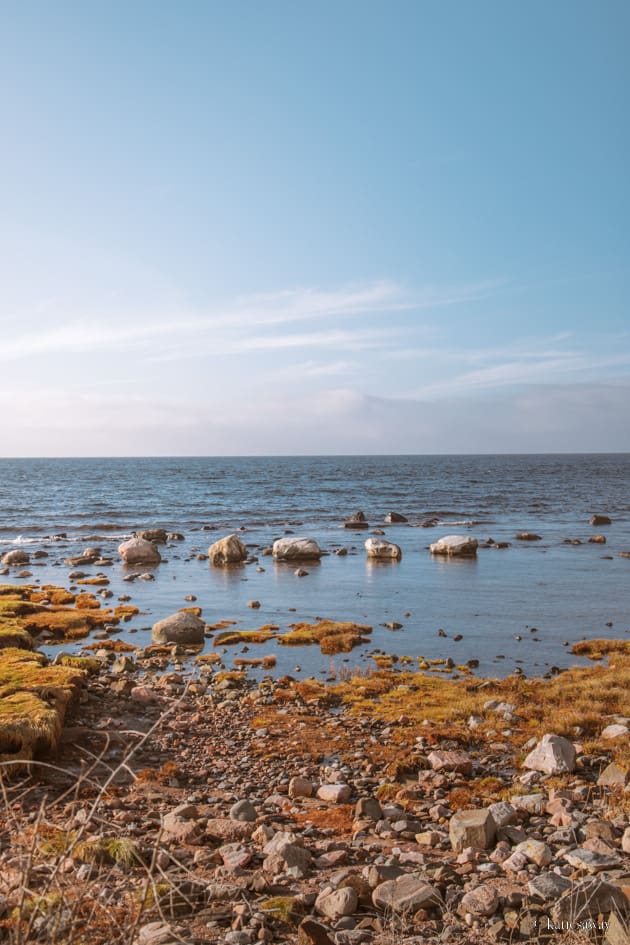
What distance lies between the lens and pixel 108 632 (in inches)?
677

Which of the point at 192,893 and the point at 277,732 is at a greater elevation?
the point at 192,893

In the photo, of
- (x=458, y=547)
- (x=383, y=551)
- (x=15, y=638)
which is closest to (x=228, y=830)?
(x=15, y=638)

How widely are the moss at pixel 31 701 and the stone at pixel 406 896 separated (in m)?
3.93

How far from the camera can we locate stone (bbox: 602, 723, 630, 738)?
9852 millimetres

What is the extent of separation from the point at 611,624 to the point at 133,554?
740 inches

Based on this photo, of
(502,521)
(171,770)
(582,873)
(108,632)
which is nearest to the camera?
(582,873)

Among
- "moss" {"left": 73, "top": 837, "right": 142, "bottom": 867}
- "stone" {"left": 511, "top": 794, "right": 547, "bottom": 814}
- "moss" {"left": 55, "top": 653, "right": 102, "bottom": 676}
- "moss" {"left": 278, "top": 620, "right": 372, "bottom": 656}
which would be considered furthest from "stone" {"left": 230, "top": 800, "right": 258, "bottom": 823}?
"moss" {"left": 278, "top": 620, "right": 372, "bottom": 656}

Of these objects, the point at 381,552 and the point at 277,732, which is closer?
the point at 277,732

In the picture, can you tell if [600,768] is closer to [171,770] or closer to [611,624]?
[171,770]

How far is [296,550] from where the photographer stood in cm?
2997

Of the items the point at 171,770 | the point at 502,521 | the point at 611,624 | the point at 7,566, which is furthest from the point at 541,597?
the point at 502,521

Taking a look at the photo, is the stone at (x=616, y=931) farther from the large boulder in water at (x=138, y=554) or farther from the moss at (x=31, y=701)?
the large boulder in water at (x=138, y=554)

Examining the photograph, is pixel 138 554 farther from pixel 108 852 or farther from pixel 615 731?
pixel 108 852

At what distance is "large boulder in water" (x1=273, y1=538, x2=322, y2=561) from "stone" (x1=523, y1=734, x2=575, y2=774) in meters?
21.1
